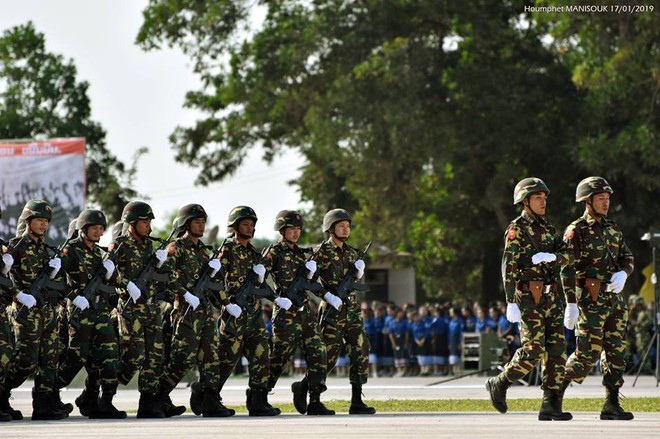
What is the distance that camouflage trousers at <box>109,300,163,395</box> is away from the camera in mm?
16438

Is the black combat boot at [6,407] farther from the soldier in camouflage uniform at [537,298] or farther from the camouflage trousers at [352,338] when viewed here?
the soldier in camouflage uniform at [537,298]

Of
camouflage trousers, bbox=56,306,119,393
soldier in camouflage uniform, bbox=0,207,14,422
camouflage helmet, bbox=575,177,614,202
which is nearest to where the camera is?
camouflage helmet, bbox=575,177,614,202

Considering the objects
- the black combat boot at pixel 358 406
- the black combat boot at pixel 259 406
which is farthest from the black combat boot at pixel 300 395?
the black combat boot at pixel 358 406

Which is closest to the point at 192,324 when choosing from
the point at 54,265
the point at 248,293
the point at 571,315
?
the point at 248,293

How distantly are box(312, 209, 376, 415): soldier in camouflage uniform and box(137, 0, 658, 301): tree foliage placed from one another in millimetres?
18378

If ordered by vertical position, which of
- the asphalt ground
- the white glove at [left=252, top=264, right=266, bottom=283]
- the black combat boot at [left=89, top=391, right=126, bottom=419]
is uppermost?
the white glove at [left=252, top=264, right=266, bottom=283]

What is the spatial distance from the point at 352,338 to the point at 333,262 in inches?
34.5

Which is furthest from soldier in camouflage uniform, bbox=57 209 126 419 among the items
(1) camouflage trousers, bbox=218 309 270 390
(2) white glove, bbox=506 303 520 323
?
(2) white glove, bbox=506 303 520 323

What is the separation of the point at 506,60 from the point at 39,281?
24939mm

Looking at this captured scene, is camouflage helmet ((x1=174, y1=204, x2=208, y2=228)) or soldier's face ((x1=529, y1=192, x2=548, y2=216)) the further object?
camouflage helmet ((x1=174, y1=204, x2=208, y2=228))

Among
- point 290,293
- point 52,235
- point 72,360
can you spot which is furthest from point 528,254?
point 52,235

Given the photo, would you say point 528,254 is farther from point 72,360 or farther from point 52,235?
point 52,235

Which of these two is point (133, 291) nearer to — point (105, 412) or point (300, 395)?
point (105, 412)

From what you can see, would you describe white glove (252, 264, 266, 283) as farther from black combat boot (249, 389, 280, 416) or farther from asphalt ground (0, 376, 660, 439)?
asphalt ground (0, 376, 660, 439)
